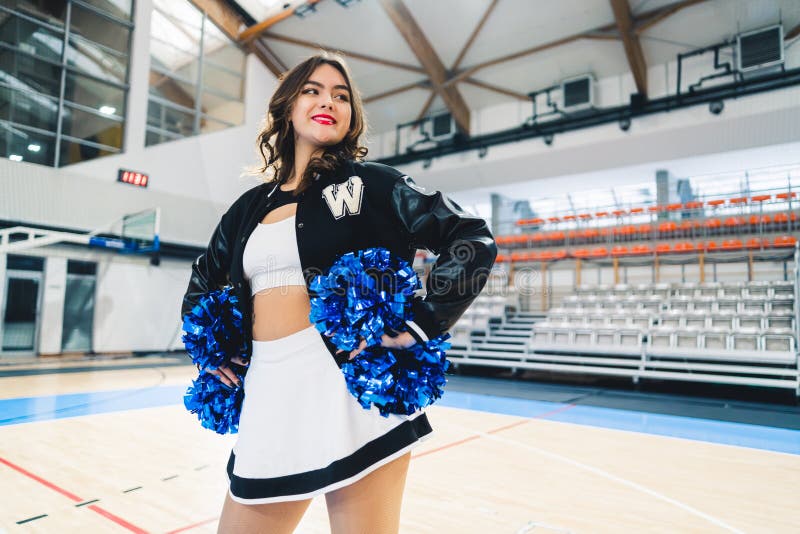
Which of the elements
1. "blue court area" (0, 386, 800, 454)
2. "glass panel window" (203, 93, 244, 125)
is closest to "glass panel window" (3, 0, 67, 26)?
"glass panel window" (203, 93, 244, 125)

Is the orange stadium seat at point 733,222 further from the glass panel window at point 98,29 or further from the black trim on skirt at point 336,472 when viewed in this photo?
the glass panel window at point 98,29

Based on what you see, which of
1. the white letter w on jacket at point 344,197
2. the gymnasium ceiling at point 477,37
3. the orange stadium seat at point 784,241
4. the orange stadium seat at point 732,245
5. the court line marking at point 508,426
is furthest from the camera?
the gymnasium ceiling at point 477,37

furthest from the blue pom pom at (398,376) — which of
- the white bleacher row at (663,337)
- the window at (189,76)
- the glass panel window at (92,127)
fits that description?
the window at (189,76)

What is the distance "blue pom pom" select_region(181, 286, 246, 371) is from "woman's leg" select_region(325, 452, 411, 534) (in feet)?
1.14

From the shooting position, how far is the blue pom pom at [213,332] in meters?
0.98

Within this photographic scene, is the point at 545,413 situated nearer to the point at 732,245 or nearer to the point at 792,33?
the point at 732,245

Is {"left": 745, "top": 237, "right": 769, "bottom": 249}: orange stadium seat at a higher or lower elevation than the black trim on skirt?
higher

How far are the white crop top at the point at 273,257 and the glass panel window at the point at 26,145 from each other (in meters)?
10.0

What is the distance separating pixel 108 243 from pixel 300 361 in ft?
32.5

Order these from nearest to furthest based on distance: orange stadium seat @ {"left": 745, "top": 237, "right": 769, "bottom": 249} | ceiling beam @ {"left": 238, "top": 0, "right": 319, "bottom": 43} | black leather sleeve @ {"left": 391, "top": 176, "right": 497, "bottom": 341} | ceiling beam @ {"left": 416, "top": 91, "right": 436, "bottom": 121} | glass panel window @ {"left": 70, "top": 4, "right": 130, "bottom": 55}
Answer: black leather sleeve @ {"left": 391, "top": 176, "right": 497, "bottom": 341} → orange stadium seat @ {"left": 745, "top": 237, "right": 769, "bottom": 249} → glass panel window @ {"left": 70, "top": 4, "right": 130, "bottom": 55} → ceiling beam @ {"left": 238, "top": 0, "right": 319, "bottom": 43} → ceiling beam @ {"left": 416, "top": 91, "right": 436, "bottom": 121}

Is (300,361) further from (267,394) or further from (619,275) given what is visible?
(619,275)

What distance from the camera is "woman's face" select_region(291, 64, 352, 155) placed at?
981 millimetres

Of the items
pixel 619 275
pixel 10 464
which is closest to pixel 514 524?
pixel 10 464

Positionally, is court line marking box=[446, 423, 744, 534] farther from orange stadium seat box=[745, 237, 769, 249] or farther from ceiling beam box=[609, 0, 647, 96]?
ceiling beam box=[609, 0, 647, 96]
